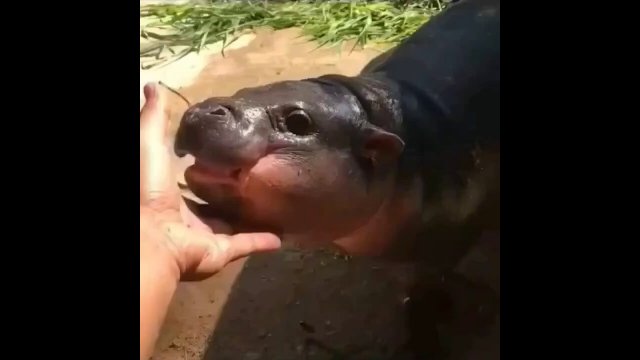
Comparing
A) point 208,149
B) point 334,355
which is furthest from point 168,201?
point 334,355

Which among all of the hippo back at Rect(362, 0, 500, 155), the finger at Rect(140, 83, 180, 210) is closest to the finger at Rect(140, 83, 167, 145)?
the finger at Rect(140, 83, 180, 210)

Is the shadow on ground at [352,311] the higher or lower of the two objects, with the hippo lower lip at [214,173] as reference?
lower

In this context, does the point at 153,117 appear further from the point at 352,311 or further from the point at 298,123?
the point at 352,311

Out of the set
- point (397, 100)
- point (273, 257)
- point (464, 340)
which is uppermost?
point (397, 100)

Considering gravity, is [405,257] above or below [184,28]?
below

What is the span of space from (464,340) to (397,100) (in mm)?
271

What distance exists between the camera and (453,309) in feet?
2.86

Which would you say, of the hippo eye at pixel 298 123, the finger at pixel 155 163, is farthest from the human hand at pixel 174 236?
the hippo eye at pixel 298 123

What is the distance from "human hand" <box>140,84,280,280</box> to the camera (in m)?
0.75

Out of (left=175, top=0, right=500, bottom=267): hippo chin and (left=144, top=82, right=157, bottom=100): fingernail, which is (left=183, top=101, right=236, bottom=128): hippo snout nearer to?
(left=175, top=0, right=500, bottom=267): hippo chin

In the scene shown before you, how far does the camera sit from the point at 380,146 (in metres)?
0.83

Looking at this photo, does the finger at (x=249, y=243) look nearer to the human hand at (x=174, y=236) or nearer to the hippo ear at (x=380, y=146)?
the human hand at (x=174, y=236)

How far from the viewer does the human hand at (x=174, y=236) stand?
29.7 inches
